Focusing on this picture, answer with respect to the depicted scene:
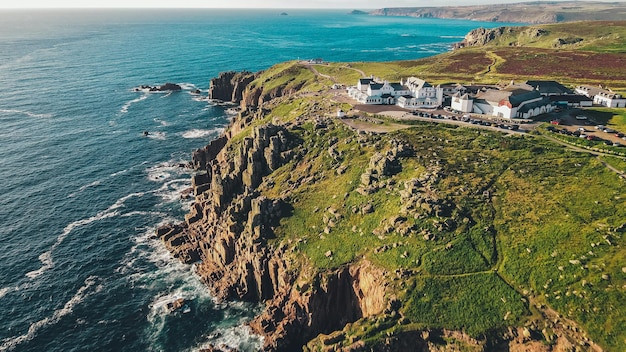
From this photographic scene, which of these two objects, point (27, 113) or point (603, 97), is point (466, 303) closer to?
point (603, 97)

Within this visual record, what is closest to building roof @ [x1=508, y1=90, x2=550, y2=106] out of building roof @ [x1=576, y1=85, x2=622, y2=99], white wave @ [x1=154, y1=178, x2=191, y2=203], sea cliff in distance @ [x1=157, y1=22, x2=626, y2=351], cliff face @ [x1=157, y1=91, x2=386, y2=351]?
sea cliff in distance @ [x1=157, y1=22, x2=626, y2=351]

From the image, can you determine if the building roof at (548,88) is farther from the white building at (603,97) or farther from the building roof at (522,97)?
the building roof at (522,97)

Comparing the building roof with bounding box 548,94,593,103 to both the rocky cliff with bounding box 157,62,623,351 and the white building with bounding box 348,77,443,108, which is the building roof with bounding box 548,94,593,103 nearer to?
the white building with bounding box 348,77,443,108

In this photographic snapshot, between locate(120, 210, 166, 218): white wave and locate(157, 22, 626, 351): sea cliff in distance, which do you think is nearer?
locate(157, 22, 626, 351): sea cliff in distance

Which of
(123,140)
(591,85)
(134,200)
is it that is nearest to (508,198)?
(134,200)

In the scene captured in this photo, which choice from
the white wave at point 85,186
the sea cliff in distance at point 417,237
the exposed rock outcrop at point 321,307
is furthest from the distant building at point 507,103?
the white wave at point 85,186
